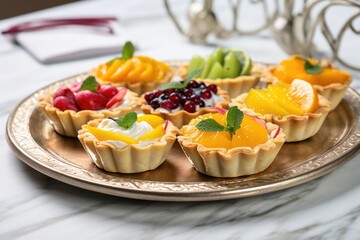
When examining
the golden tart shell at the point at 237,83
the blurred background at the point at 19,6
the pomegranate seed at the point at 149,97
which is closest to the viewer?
the pomegranate seed at the point at 149,97

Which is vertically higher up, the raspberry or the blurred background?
the raspberry

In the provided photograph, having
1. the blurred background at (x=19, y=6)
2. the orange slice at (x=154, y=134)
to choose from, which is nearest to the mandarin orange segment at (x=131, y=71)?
the orange slice at (x=154, y=134)

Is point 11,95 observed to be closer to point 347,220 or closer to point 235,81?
point 235,81

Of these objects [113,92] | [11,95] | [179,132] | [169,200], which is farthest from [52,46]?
[169,200]

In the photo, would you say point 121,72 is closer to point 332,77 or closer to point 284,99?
point 284,99

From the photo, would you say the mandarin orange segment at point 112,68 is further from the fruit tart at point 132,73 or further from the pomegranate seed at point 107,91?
the pomegranate seed at point 107,91

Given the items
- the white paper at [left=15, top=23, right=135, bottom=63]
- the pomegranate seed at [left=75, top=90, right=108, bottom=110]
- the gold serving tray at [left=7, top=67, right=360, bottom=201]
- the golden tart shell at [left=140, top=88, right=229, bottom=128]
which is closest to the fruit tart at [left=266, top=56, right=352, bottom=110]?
the gold serving tray at [left=7, top=67, right=360, bottom=201]

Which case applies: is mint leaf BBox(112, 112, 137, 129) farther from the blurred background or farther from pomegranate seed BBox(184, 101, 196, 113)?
the blurred background
